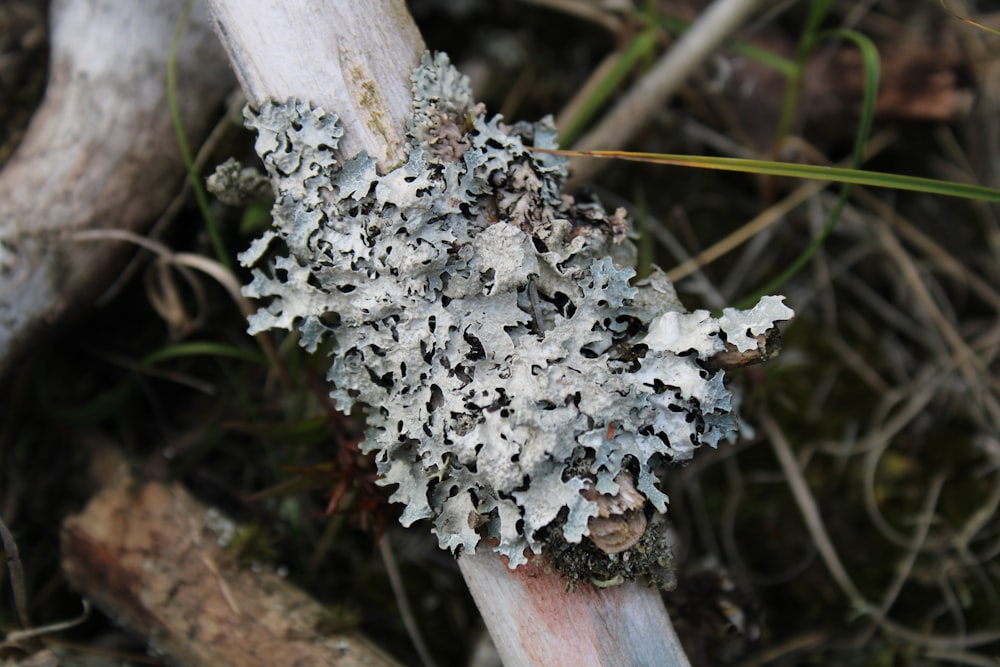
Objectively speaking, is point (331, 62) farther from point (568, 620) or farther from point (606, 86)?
point (568, 620)

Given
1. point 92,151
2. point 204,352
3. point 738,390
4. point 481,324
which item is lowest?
point 738,390

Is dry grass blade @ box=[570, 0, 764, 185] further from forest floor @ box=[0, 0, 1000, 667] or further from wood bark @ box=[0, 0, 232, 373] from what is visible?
wood bark @ box=[0, 0, 232, 373]

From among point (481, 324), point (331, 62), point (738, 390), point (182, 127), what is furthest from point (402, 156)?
point (738, 390)

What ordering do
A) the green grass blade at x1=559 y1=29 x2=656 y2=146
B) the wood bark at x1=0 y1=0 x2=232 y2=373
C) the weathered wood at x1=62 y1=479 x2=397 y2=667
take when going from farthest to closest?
the green grass blade at x1=559 y1=29 x2=656 y2=146
the wood bark at x1=0 y1=0 x2=232 y2=373
the weathered wood at x1=62 y1=479 x2=397 y2=667

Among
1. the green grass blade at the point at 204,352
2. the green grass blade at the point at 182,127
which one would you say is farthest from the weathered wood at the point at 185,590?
the green grass blade at the point at 182,127

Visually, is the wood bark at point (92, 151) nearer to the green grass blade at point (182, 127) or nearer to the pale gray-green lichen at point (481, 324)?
the green grass blade at point (182, 127)

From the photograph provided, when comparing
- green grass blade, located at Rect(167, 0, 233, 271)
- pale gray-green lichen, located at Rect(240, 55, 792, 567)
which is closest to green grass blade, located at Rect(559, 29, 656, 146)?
pale gray-green lichen, located at Rect(240, 55, 792, 567)
